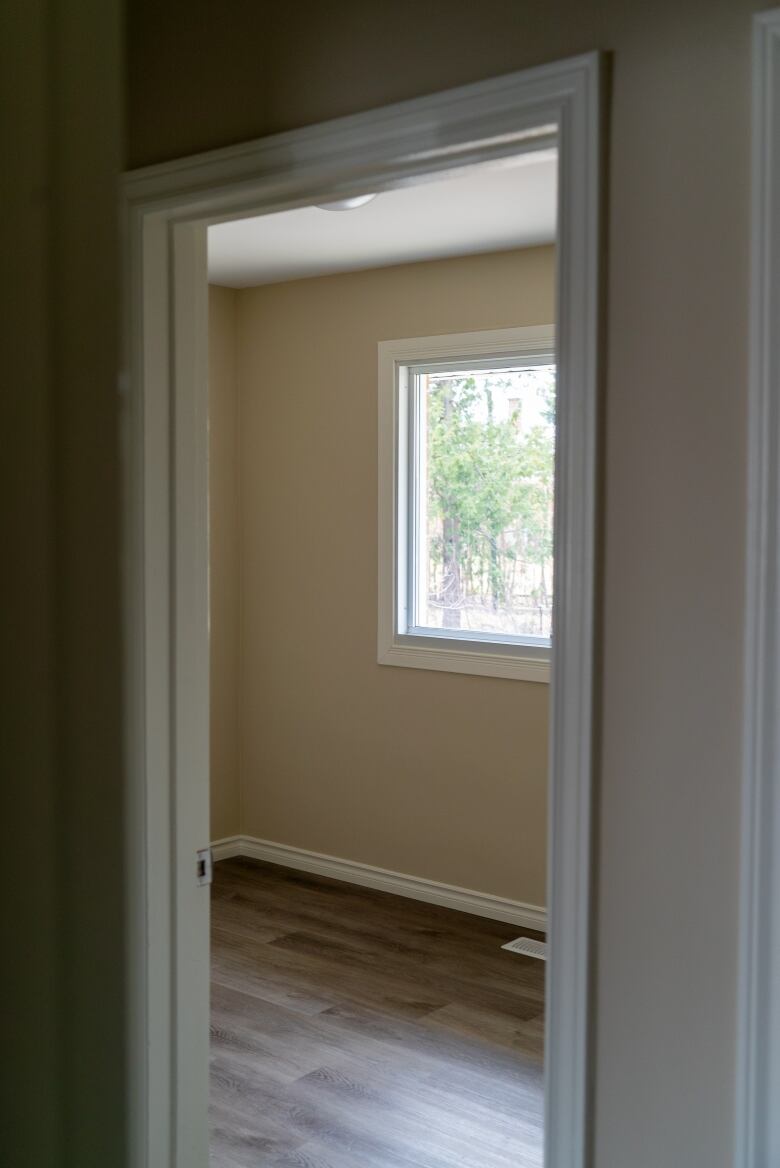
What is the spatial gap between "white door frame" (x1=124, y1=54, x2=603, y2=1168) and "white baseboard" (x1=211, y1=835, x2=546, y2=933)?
2.59 meters

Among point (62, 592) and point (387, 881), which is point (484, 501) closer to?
point (387, 881)

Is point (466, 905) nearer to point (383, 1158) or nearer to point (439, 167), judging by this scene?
point (383, 1158)

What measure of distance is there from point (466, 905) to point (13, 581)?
10.1 feet

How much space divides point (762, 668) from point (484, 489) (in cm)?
342

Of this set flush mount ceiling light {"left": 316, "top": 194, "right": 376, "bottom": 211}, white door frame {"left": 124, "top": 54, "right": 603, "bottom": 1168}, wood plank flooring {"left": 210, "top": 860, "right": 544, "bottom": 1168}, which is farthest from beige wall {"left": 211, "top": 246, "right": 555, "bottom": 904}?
white door frame {"left": 124, "top": 54, "right": 603, "bottom": 1168}

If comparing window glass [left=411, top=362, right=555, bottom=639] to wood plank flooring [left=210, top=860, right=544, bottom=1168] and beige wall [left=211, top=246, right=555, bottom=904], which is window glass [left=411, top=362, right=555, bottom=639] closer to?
beige wall [left=211, top=246, right=555, bottom=904]

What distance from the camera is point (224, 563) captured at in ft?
17.7

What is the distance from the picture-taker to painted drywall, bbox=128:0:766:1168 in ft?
4.26

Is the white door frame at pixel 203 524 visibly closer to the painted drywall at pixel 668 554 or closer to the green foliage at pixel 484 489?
the painted drywall at pixel 668 554

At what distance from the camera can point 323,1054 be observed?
3.41 m

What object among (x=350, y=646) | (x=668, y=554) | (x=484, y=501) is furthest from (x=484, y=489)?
(x=668, y=554)

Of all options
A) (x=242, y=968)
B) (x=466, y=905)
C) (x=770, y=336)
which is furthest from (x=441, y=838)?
(x=770, y=336)

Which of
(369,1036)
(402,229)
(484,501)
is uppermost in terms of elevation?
(402,229)

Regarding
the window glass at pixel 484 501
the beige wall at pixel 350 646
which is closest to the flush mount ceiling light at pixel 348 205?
the beige wall at pixel 350 646
